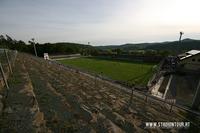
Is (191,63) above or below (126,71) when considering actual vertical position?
above

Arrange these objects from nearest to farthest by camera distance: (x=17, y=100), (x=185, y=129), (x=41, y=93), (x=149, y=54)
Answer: (x=17, y=100)
(x=185, y=129)
(x=41, y=93)
(x=149, y=54)

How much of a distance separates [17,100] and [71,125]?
1897 millimetres

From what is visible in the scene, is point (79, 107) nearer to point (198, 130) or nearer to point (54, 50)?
point (198, 130)

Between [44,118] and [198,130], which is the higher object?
[44,118]

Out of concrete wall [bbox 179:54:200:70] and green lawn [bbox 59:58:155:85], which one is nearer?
green lawn [bbox 59:58:155:85]

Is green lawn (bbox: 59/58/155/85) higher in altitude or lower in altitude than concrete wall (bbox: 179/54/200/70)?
lower

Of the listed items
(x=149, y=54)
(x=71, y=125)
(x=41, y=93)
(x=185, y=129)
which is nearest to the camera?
(x=71, y=125)

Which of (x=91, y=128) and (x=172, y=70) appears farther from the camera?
(x=172, y=70)

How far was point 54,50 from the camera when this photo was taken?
74.8 m

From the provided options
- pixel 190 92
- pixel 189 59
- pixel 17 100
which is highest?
pixel 17 100

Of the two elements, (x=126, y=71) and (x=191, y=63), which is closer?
(x=191, y=63)

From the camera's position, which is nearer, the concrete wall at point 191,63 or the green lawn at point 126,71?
the green lawn at point 126,71

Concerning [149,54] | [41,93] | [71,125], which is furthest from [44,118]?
[149,54]

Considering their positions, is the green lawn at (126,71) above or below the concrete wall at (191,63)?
below
